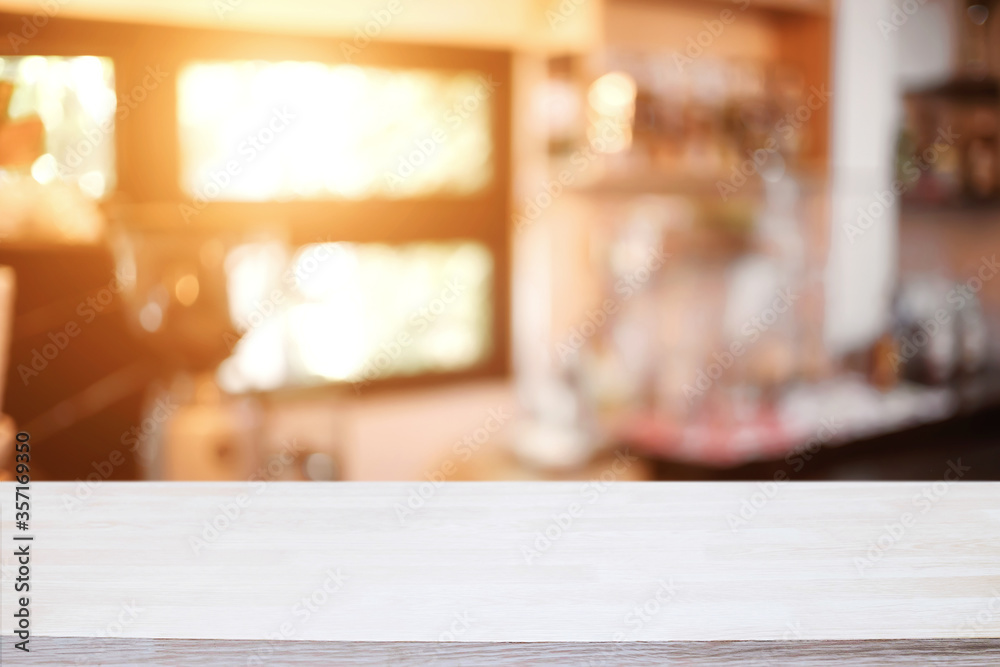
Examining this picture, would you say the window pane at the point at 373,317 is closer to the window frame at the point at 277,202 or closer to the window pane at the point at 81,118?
the window frame at the point at 277,202

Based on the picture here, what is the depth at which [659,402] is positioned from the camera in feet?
7.64

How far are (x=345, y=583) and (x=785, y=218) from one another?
245cm

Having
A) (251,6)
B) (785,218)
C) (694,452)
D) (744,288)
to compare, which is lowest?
(694,452)

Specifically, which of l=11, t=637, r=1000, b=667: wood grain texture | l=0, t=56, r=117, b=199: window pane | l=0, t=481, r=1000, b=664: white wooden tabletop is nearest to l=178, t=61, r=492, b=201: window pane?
l=0, t=56, r=117, b=199: window pane

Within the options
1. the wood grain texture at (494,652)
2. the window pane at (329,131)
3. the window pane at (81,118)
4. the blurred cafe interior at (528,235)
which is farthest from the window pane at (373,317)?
the wood grain texture at (494,652)

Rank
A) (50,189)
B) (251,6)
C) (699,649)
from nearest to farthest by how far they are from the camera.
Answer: (699,649) → (50,189) → (251,6)

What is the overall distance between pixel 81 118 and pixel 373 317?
37.3 inches

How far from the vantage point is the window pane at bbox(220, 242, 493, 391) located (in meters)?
2.59

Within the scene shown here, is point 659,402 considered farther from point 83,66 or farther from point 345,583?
point 345,583

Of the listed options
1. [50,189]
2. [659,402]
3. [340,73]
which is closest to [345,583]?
[50,189]

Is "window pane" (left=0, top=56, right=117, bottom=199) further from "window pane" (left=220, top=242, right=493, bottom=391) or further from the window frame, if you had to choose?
"window pane" (left=220, top=242, right=493, bottom=391)

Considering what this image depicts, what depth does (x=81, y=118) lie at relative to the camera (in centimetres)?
223

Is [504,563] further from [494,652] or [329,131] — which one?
[329,131]

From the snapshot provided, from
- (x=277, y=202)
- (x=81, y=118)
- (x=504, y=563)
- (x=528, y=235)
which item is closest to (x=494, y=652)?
(x=504, y=563)
